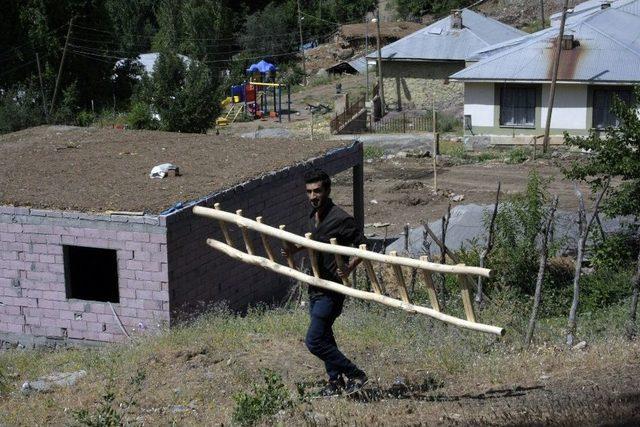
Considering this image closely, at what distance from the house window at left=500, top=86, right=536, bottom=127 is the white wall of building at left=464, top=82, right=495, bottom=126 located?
1.25ft

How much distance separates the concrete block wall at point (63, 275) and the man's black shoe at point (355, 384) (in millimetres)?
5529

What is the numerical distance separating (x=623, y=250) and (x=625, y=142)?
161 cm

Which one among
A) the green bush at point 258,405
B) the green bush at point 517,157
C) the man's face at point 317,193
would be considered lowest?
the green bush at point 517,157

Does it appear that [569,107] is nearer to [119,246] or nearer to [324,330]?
[119,246]

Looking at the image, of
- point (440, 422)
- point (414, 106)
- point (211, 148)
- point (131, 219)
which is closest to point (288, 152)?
point (211, 148)

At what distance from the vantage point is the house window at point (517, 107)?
34.6 metres

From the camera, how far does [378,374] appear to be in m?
8.41

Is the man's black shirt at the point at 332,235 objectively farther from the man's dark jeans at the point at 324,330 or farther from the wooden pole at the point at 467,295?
the wooden pole at the point at 467,295

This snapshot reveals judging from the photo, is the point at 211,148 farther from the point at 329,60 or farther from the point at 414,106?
the point at 329,60

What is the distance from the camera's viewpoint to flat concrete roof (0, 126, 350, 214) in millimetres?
13774

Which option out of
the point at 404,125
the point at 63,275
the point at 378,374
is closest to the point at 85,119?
the point at 404,125

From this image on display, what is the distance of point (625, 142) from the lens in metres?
14.9

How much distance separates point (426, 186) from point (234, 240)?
13831 mm

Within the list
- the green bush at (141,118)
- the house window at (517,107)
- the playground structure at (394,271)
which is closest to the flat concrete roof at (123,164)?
the playground structure at (394,271)
